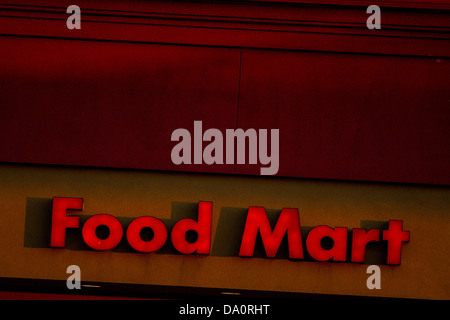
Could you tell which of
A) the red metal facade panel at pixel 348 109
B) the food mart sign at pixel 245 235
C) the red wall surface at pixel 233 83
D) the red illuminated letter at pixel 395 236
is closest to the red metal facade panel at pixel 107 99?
the red wall surface at pixel 233 83

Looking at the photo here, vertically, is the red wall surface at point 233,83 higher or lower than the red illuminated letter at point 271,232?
higher

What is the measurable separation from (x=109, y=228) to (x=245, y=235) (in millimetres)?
1773

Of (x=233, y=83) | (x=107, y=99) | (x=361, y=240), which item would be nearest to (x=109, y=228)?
(x=107, y=99)

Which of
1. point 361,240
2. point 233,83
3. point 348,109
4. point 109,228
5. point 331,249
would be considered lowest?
point 331,249

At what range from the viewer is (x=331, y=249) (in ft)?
30.1

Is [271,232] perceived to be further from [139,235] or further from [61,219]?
[61,219]

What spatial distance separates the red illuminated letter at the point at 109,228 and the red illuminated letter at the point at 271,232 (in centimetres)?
163

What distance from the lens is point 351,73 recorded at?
30.8 feet

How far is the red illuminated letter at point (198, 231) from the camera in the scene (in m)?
9.16

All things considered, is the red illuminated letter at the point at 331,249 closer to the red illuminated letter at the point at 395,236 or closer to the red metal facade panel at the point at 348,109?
the red illuminated letter at the point at 395,236

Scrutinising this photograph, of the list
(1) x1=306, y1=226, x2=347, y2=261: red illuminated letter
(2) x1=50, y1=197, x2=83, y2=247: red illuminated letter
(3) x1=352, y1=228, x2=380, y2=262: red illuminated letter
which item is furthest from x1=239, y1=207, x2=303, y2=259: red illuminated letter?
(2) x1=50, y1=197, x2=83, y2=247: red illuminated letter

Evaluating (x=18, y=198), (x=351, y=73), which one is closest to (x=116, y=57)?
(x=18, y=198)
